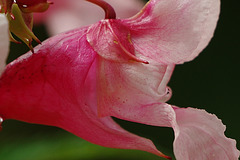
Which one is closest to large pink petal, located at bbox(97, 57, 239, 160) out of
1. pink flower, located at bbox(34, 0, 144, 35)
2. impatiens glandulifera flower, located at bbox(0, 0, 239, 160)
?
impatiens glandulifera flower, located at bbox(0, 0, 239, 160)

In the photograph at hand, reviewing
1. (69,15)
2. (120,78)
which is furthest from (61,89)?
(69,15)

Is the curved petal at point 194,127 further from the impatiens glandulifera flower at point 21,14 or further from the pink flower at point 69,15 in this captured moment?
the pink flower at point 69,15

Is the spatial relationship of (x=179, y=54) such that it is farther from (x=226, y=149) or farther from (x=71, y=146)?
(x=71, y=146)

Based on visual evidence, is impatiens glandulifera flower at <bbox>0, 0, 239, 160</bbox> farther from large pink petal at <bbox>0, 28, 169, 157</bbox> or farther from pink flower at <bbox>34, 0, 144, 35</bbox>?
pink flower at <bbox>34, 0, 144, 35</bbox>

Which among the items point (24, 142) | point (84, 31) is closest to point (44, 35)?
point (24, 142)

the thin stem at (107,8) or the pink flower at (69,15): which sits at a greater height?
the thin stem at (107,8)

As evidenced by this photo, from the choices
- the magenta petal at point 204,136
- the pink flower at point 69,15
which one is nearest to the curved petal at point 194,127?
the magenta petal at point 204,136
